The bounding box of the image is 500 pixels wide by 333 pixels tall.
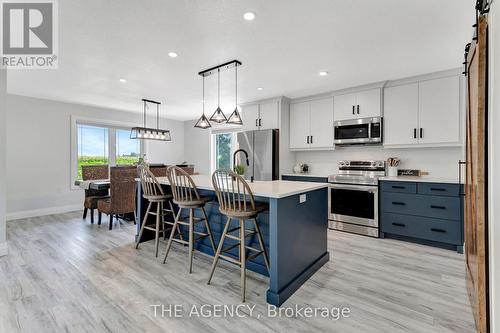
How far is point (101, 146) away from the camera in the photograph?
19.8ft

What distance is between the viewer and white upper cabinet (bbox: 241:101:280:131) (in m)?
4.89

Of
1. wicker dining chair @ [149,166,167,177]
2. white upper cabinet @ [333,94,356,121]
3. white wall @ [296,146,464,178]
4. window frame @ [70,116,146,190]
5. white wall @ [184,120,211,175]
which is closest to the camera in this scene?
white wall @ [296,146,464,178]

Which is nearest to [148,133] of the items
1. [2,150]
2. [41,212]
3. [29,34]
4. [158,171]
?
[158,171]

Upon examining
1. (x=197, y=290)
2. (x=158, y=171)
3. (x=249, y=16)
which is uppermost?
(x=249, y=16)

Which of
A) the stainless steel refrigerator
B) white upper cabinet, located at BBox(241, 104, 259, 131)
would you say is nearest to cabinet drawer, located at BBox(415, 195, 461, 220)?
the stainless steel refrigerator

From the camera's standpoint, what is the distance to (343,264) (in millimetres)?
2779

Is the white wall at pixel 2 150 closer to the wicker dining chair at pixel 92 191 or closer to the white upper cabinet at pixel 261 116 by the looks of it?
the wicker dining chair at pixel 92 191

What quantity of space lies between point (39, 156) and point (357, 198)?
6199mm

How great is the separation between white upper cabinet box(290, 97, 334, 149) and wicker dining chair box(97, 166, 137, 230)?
122 inches

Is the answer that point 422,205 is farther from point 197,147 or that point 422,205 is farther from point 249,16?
point 197,147

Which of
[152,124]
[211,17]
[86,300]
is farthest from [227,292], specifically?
[152,124]

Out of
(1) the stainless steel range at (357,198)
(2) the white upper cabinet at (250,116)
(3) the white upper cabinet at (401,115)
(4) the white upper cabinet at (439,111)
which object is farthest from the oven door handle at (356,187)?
(2) the white upper cabinet at (250,116)

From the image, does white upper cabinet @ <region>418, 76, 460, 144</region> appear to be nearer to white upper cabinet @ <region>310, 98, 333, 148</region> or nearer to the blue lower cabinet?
the blue lower cabinet

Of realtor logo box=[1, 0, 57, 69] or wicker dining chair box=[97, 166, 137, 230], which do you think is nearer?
realtor logo box=[1, 0, 57, 69]
